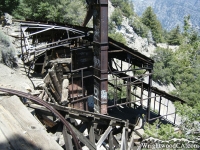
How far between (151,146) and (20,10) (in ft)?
103

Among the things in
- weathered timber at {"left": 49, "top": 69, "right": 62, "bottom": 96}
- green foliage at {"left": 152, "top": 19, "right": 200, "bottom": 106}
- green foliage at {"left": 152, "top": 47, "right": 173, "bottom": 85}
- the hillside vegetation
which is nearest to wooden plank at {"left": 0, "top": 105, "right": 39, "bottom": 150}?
weathered timber at {"left": 49, "top": 69, "right": 62, "bottom": 96}

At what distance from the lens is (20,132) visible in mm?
2123

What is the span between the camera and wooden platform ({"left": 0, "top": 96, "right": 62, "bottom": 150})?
1947mm

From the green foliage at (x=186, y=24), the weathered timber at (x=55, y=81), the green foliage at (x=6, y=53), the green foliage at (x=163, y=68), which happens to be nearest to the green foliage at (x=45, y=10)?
the green foliage at (x=186, y=24)

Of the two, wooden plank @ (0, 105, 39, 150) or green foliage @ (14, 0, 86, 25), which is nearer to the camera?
wooden plank @ (0, 105, 39, 150)

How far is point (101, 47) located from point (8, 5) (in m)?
26.6

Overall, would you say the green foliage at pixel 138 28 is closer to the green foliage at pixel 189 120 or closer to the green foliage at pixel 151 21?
the green foliage at pixel 151 21

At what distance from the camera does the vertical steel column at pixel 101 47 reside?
29.7 ft

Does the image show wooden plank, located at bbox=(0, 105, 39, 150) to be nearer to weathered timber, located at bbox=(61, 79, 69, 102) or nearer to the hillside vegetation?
weathered timber, located at bbox=(61, 79, 69, 102)

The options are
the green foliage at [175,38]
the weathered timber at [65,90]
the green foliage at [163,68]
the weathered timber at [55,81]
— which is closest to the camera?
the weathered timber at [55,81]

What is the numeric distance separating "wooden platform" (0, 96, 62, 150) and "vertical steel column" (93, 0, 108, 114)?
7.17 metres

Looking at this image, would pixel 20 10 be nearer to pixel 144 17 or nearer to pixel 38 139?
pixel 38 139

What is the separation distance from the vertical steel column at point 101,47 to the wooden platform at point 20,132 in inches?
282

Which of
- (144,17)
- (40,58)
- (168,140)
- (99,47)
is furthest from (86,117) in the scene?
(144,17)
